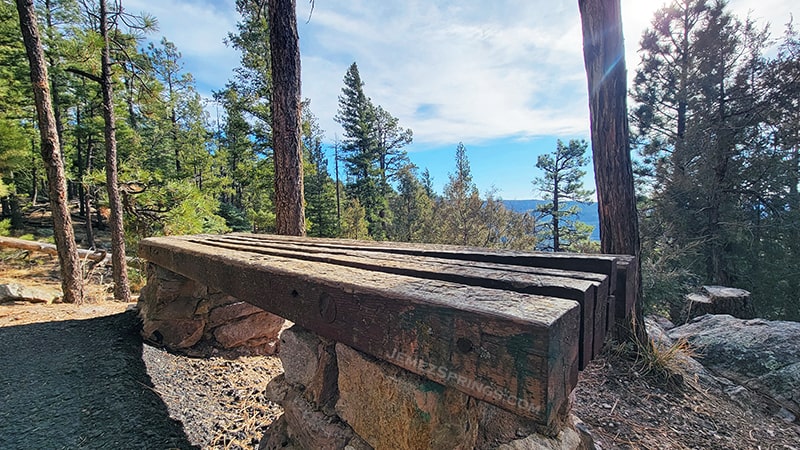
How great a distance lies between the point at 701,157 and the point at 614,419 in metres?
11.2

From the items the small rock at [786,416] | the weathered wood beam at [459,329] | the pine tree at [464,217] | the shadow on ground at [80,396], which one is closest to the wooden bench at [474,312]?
the weathered wood beam at [459,329]

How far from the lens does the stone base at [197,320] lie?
280 cm

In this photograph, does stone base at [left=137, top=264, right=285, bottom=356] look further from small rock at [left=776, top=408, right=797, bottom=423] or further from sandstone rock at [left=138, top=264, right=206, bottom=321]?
small rock at [left=776, top=408, right=797, bottom=423]

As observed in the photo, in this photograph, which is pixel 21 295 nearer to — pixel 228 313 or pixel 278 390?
pixel 228 313

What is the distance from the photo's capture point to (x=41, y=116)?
456 centimetres

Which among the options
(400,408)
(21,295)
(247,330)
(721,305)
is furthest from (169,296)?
(721,305)

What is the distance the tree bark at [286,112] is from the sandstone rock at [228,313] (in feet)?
4.54

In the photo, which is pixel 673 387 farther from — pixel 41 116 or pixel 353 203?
pixel 353 203

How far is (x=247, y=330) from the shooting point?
311 centimetres

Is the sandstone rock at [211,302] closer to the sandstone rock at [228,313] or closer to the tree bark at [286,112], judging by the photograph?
the sandstone rock at [228,313]

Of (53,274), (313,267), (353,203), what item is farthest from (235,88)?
(313,267)

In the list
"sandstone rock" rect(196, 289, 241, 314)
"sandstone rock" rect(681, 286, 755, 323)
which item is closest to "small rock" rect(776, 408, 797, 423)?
"sandstone rock" rect(681, 286, 755, 323)

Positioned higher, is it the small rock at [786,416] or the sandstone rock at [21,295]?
the sandstone rock at [21,295]

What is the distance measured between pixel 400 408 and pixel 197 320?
2.80 meters
